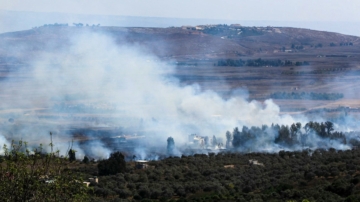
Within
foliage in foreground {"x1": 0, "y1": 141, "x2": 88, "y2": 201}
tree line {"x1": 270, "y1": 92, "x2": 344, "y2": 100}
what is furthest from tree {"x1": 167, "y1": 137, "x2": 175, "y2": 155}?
tree line {"x1": 270, "y1": 92, "x2": 344, "y2": 100}

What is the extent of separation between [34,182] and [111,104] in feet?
192

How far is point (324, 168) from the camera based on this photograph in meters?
31.1

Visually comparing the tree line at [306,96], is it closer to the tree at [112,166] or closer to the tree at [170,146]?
the tree at [170,146]

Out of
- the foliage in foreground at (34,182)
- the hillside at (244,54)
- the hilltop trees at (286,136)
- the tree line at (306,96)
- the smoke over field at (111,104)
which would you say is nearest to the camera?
the foliage in foreground at (34,182)

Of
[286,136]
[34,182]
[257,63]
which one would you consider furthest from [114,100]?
[34,182]

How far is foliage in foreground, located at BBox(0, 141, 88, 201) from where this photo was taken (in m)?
15.5

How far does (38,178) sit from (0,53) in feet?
337

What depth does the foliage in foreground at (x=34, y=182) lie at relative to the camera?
1554 cm

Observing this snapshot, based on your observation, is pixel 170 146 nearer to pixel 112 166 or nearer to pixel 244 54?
pixel 112 166

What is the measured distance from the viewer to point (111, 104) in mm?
74000

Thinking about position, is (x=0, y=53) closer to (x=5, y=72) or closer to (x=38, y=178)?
(x=5, y=72)

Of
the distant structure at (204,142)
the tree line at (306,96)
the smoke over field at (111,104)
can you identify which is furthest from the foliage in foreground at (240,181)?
the tree line at (306,96)

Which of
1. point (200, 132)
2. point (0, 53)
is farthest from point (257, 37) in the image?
point (200, 132)

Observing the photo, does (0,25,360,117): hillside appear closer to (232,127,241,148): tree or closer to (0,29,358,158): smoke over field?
(0,29,358,158): smoke over field
